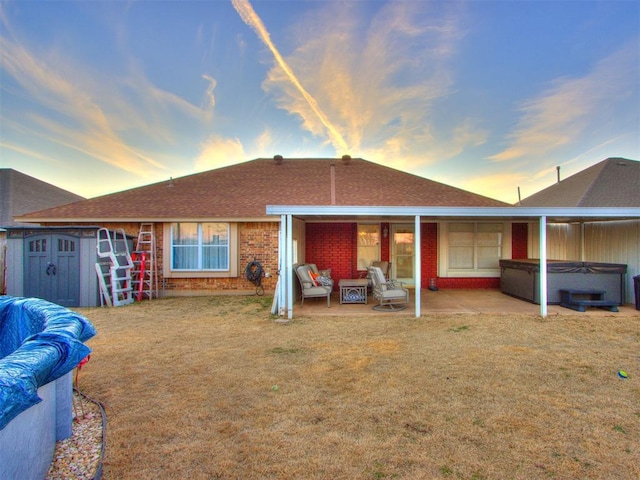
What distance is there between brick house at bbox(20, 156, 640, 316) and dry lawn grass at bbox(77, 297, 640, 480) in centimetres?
433

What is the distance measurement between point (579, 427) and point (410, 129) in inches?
500

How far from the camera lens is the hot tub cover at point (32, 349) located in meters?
1.27

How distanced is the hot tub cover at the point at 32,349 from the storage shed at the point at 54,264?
634cm

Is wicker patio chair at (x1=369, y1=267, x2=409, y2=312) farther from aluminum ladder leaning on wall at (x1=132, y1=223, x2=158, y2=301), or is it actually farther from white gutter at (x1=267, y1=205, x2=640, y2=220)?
aluminum ladder leaning on wall at (x1=132, y1=223, x2=158, y2=301)

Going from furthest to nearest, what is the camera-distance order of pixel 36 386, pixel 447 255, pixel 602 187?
pixel 602 187
pixel 447 255
pixel 36 386

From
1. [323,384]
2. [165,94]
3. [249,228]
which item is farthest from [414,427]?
[165,94]

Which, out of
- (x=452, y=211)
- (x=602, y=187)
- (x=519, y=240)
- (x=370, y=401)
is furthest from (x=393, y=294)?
(x=602, y=187)

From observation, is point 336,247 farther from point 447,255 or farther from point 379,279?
point 447,255

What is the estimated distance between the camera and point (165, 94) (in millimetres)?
12109

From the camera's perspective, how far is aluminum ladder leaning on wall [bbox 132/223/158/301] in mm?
9938

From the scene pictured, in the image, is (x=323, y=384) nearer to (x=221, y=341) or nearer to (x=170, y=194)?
(x=221, y=341)

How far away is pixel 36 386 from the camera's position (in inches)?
57.3

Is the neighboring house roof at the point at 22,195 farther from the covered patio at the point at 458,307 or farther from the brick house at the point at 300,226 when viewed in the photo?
the covered patio at the point at 458,307

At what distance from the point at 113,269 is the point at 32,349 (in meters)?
8.57
